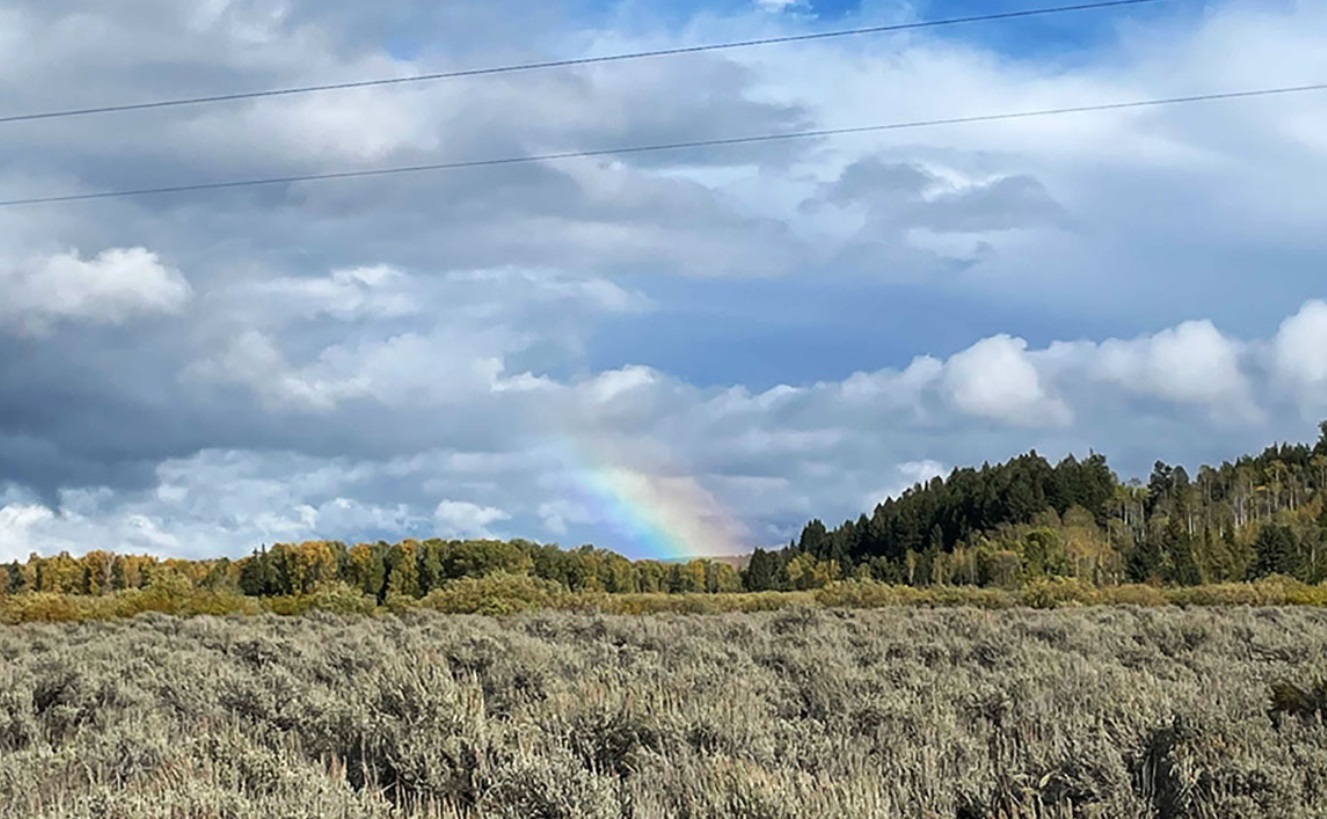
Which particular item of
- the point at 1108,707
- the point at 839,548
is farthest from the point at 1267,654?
the point at 839,548

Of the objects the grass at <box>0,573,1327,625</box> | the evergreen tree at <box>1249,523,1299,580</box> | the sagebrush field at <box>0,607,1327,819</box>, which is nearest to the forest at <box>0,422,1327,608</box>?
the evergreen tree at <box>1249,523,1299,580</box>

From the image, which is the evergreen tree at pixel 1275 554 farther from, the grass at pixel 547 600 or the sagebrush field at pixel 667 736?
the sagebrush field at pixel 667 736

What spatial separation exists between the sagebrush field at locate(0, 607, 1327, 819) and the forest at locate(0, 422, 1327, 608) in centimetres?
6526

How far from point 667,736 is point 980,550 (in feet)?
327

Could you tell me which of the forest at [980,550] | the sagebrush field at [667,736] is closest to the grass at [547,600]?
the sagebrush field at [667,736]

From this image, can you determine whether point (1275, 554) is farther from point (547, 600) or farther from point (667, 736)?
point (667, 736)

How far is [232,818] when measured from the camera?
5.72m

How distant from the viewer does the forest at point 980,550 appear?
8988 centimetres

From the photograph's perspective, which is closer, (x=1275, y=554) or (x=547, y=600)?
(x=547, y=600)

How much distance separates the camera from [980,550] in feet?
340

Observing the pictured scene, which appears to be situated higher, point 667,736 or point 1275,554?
point 1275,554

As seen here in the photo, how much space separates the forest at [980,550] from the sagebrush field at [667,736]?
65256 millimetres

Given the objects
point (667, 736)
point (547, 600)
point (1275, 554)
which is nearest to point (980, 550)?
point (1275, 554)

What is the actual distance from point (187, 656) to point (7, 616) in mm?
25554
